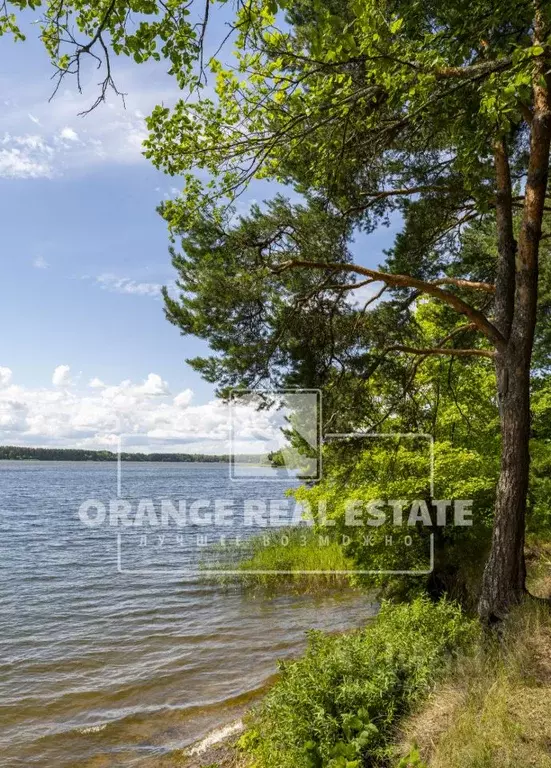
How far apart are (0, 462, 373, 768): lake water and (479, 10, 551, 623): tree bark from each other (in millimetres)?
3693

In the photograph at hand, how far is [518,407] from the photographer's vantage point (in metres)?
6.80

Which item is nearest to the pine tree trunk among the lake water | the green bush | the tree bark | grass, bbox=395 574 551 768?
the tree bark

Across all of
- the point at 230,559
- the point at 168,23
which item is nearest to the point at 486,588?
the point at 168,23

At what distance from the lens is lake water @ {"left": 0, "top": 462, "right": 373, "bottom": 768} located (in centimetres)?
673

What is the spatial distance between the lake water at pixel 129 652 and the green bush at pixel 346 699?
171cm

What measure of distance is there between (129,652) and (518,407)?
7.56m

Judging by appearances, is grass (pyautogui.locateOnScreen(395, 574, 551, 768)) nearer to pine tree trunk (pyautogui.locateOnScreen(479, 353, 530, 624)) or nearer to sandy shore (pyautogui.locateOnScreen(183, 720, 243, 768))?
pine tree trunk (pyautogui.locateOnScreen(479, 353, 530, 624))

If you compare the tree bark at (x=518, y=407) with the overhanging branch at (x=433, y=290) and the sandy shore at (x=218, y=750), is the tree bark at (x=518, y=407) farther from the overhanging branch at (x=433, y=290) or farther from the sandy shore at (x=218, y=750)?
the sandy shore at (x=218, y=750)

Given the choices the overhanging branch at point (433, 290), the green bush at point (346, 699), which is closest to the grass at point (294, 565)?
the green bush at point (346, 699)

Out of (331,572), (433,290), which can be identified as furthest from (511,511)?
(331,572)

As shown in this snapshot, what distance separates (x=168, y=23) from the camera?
323 centimetres

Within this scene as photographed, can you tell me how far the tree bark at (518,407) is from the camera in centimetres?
659

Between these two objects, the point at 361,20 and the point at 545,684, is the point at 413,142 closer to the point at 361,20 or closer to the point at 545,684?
the point at 361,20

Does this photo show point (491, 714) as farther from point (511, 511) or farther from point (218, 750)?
point (218, 750)
